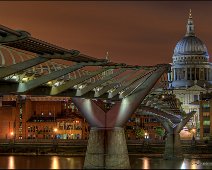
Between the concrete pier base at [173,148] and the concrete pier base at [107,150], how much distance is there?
35220 mm

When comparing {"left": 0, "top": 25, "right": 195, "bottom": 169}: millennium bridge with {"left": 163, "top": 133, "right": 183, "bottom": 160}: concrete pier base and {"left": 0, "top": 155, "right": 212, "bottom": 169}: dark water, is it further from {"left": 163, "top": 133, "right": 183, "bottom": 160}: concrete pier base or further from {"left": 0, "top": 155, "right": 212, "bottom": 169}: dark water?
{"left": 163, "top": 133, "right": 183, "bottom": 160}: concrete pier base

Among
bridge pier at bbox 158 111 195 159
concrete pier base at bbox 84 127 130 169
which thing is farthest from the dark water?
concrete pier base at bbox 84 127 130 169

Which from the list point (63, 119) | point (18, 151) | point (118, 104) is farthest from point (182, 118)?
point (63, 119)

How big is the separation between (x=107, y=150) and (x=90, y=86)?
21.5ft

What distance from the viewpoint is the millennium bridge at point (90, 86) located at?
43.5 m

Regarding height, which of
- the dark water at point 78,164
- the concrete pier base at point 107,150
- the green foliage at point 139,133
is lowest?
the dark water at point 78,164

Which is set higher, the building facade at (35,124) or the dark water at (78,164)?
the building facade at (35,124)

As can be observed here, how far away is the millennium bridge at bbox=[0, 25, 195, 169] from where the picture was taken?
4347 centimetres

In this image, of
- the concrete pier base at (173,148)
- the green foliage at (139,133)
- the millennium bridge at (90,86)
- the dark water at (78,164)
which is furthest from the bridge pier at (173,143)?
the green foliage at (139,133)

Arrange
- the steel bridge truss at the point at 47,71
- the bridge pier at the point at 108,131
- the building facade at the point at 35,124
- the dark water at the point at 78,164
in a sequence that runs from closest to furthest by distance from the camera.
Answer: the steel bridge truss at the point at 47,71 < the bridge pier at the point at 108,131 < the dark water at the point at 78,164 < the building facade at the point at 35,124

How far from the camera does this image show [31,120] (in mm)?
162375

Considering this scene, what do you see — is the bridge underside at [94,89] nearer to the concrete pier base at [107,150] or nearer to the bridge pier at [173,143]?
the concrete pier base at [107,150]

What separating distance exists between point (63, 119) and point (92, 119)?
101m

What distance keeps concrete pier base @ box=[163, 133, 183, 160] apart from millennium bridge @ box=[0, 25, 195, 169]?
93.3 feet
